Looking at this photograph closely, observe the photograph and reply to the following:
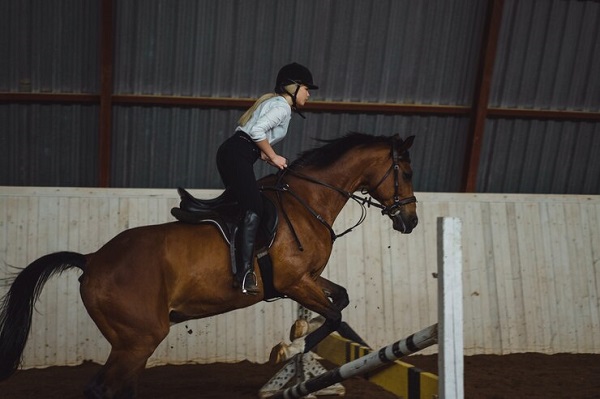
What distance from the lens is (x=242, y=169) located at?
247 inches

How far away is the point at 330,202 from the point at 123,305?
1782 mm

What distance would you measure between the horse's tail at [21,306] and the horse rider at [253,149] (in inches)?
45.2

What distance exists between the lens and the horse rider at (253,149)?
6172 millimetres

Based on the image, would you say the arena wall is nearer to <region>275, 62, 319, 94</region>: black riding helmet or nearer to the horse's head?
the horse's head

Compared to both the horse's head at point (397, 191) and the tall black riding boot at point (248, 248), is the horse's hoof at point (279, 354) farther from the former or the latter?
the horse's head at point (397, 191)

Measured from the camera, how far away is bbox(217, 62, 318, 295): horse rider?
20.2 ft

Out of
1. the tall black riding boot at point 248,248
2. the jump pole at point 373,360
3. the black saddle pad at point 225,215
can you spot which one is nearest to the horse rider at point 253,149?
the tall black riding boot at point 248,248

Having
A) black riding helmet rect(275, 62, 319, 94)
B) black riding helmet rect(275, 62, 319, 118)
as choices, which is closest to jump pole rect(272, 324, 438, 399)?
black riding helmet rect(275, 62, 319, 118)

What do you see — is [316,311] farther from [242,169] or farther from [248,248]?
[242,169]

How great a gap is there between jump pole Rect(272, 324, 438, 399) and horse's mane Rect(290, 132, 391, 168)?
1.71m

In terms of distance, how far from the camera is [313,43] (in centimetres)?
1013

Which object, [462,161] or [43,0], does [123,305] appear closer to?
[43,0]

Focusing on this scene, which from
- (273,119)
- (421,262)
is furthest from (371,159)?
(421,262)

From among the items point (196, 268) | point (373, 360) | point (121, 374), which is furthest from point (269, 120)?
point (121, 374)
